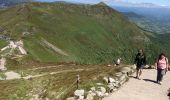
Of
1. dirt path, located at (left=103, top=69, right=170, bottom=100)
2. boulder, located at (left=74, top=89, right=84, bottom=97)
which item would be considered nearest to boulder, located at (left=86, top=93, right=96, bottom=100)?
boulder, located at (left=74, top=89, right=84, bottom=97)

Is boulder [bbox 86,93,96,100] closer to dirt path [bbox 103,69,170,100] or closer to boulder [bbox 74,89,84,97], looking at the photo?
boulder [bbox 74,89,84,97]

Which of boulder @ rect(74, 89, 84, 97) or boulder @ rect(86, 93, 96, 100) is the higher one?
boulder @ rect(74, 89, 84, 97)

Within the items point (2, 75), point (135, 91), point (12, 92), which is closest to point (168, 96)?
point (135, 91)

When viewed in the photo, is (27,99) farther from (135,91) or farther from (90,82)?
(135,91)

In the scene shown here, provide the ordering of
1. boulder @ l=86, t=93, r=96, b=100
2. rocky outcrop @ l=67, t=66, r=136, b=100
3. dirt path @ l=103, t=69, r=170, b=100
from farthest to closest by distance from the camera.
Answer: dirt path @ l=103, t=69, r=170, b=100 < rocky outcrop @ l=67, t=66, r=136, b=100 < boulder @ l=86, t=93, r=96, b=100

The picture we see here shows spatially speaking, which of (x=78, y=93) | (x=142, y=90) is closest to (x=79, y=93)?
(x=78, y=93)

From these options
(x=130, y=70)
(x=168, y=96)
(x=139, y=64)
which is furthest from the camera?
(x=130, y=70)

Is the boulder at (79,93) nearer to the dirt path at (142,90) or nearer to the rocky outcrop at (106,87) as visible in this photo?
the rocky outcrop at (106,87)

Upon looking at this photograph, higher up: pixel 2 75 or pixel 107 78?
pixel 107 78

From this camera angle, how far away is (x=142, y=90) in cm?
3438

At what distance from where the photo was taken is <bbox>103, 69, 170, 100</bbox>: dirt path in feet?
103

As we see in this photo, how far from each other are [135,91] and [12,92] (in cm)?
1491

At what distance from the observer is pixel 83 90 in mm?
31297

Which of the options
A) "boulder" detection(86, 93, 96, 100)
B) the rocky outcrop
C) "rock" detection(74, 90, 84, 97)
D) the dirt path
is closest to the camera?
"boulder" detection(86, 93, 96, 100)
